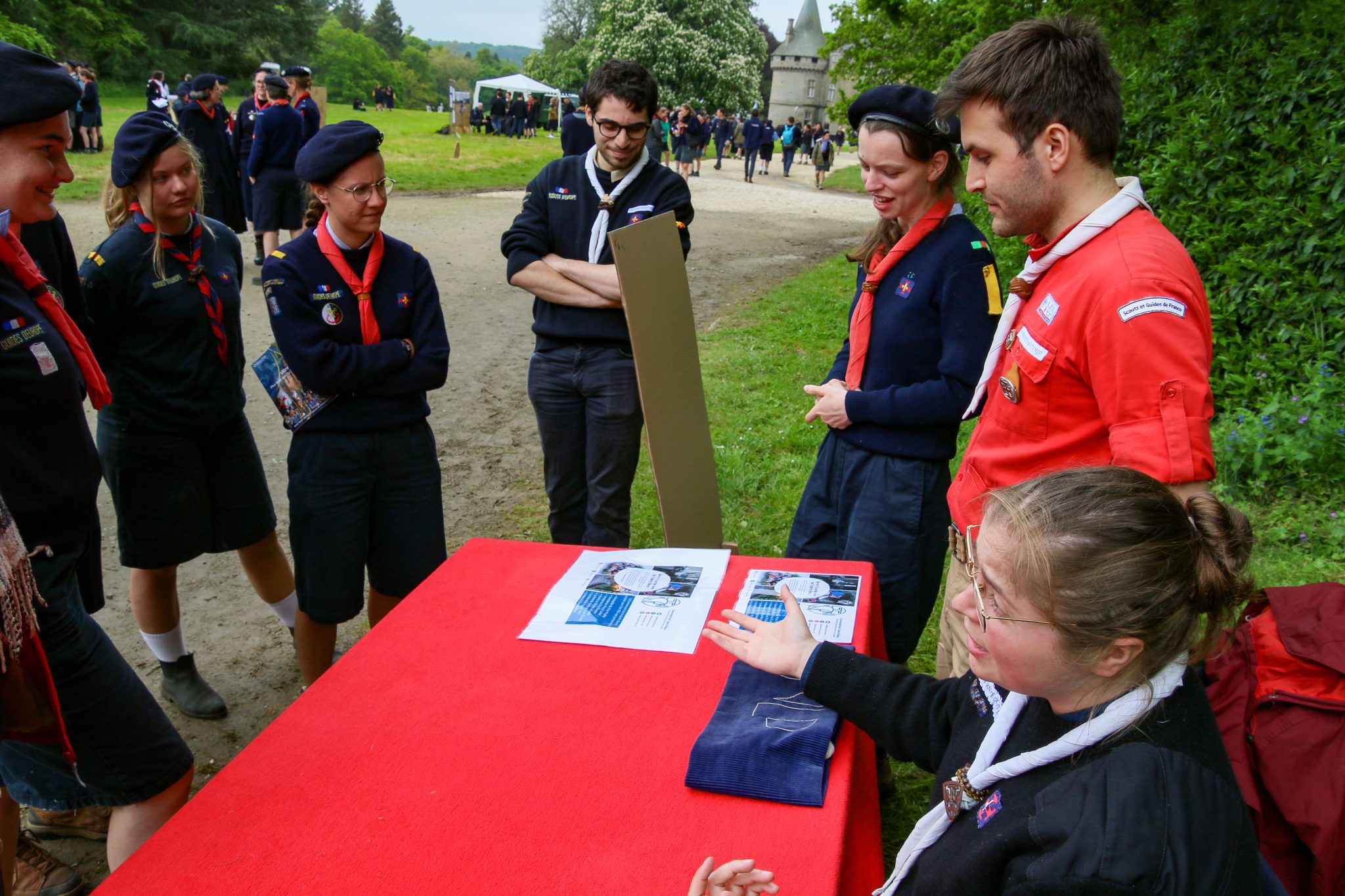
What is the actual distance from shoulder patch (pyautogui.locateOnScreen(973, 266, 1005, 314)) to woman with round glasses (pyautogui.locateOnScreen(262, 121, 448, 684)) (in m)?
1.67

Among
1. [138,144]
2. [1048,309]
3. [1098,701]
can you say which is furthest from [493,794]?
[138,144]

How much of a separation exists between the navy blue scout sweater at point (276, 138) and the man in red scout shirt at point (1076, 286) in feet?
25.2

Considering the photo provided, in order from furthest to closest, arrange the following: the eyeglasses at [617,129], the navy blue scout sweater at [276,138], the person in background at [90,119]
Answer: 1. the person in background at [90,119]
2. the navy blue scout sweater at [276,138]
3. the eyeglasses at [617,129]

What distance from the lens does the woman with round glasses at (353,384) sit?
2.79 meters

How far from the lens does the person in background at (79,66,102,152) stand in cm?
1678

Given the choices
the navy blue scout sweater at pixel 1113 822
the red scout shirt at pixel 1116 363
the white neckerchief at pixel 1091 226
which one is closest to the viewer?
the navy blue scout sweater at pixel 1113 822

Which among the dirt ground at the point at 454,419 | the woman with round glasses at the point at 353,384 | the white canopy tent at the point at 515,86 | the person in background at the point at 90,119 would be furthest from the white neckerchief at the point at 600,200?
the white canopy tent at the point at 515,86

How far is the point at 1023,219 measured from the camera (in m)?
1.90

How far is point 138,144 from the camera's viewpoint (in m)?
2.83

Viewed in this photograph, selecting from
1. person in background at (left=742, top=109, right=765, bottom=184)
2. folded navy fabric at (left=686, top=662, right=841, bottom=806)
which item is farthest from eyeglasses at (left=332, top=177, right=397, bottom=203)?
person in background at (left=742, top=109, right=765, bottom=184)

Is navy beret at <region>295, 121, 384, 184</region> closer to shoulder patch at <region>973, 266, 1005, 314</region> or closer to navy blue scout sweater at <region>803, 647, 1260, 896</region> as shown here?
shoulder patch at <region>973, 266, 1005, 314</region>

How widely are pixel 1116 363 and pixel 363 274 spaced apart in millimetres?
2231

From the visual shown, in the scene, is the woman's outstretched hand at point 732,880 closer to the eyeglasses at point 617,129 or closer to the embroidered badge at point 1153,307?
the embroidered badge at point 1153,307

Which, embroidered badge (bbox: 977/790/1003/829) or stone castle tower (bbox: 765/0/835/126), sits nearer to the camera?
embroidered badge (bbox: 977/790/1003/829)
